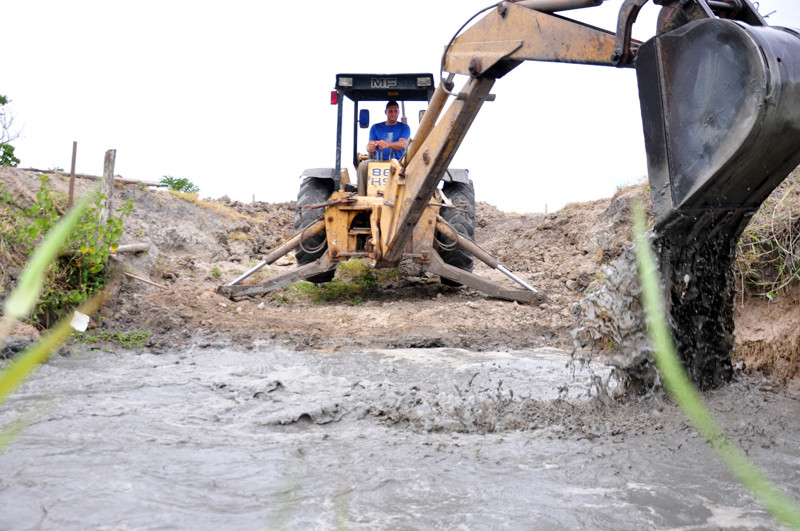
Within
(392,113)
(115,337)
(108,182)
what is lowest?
(115,337)

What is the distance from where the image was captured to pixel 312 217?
944 centimetres

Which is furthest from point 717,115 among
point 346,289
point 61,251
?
point 346,289

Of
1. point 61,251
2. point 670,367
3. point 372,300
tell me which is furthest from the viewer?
point 372,300

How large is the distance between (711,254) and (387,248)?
15.3 feet

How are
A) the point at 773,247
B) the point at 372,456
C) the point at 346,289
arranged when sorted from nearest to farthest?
the point at 372,456 < the point at 773,247 < the point at 346,289

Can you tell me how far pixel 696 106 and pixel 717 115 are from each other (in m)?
0.11

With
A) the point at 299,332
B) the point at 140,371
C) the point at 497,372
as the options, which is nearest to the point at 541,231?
the point at 299,332

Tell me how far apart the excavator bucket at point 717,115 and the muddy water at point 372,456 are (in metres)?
1.08

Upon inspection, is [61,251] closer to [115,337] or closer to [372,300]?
[115,337]

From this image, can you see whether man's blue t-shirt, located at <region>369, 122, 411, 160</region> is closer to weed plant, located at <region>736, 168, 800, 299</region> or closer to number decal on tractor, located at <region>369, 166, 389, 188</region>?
number decal on tractor, located at <region>369, 166, 389, 188</region>

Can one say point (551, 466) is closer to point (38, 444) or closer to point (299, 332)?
point (38, 444)

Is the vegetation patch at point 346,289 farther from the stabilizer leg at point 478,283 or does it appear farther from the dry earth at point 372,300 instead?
the stabilizer leg at point 478,283

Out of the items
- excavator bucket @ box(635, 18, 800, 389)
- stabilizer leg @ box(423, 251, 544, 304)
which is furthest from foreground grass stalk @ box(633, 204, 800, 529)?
stabilizer leg @ box(423, 251, 544, 304)

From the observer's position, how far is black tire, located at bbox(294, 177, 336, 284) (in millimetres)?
9359
